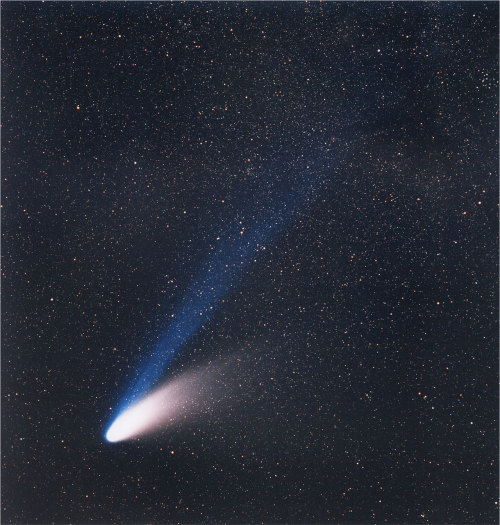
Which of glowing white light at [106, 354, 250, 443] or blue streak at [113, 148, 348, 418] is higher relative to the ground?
blue streak at [113, 148, 348, 418]

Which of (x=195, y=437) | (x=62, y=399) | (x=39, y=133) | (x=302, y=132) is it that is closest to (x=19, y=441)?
(x=62, y=399)

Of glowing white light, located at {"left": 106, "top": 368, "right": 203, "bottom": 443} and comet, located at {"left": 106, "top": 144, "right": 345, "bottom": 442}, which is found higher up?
comet, located at {"left": 106, "top": 144, "right": 345, "bottom": 442}

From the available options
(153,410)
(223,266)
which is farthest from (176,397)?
(223,266)

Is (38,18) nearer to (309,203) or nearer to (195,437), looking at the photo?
(309,203)

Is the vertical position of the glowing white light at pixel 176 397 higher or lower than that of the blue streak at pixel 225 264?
lower

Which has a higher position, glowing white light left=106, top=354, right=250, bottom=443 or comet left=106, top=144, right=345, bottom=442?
comet left=106, top=144, right=345, bottom=442

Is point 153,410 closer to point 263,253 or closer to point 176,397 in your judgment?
point 176,397

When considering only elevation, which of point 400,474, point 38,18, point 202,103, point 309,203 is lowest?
point 400,474

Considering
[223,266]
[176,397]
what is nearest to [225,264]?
[223,266]
